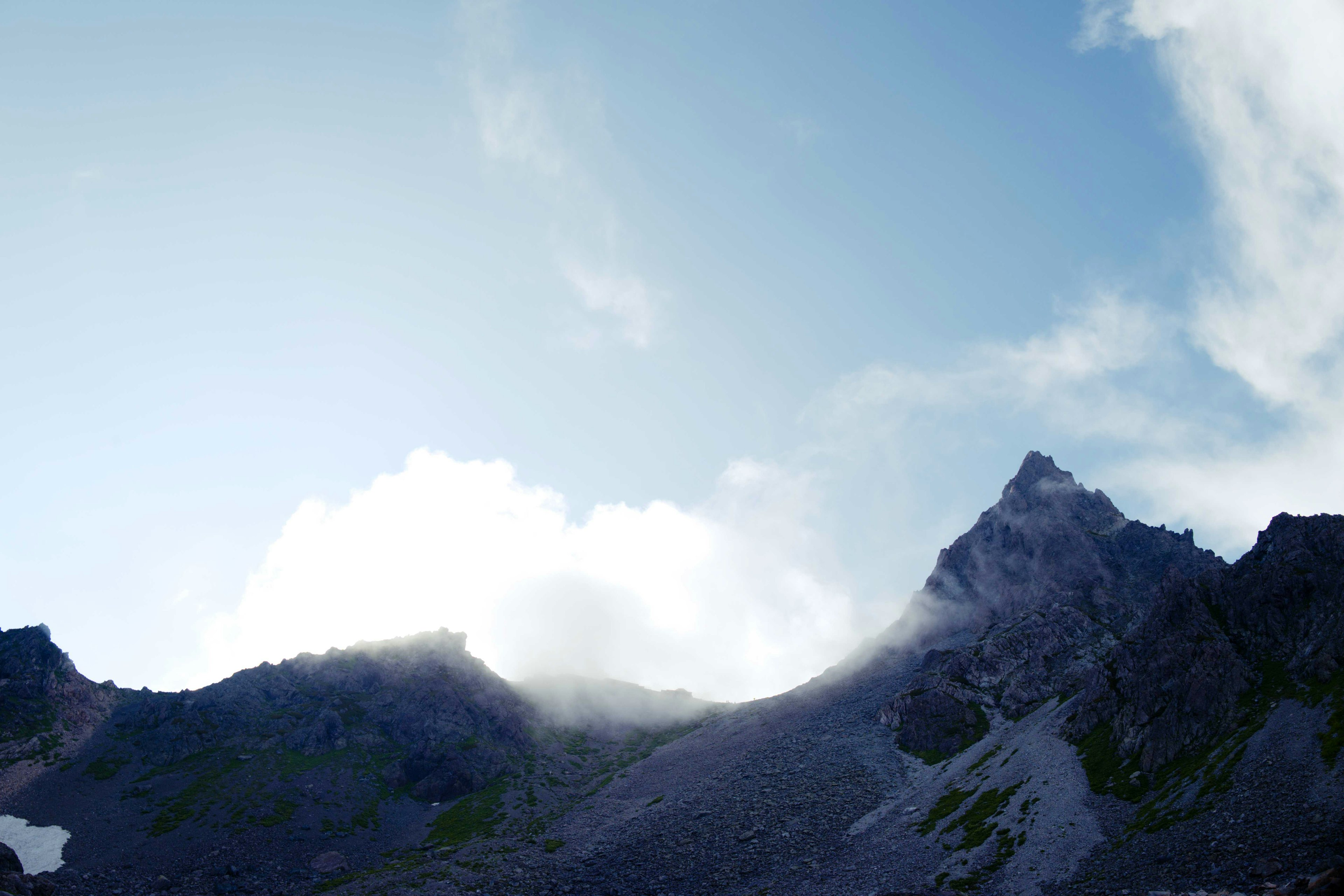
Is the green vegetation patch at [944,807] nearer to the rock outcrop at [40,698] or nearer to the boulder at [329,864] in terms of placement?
the boulder at [329,864]

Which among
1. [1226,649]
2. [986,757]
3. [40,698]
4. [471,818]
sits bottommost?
[986,757]

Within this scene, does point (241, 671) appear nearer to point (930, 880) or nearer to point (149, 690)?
point (149, 690)

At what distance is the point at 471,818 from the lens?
14188 centimetres

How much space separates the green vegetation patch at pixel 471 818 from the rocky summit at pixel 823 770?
994 mm

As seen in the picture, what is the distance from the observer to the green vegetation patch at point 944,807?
9456cm

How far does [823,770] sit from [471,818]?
7536 cm

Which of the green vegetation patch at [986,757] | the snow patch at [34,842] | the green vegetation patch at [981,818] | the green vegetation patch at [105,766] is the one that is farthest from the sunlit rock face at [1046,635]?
the green vegetation patch at [105,766]

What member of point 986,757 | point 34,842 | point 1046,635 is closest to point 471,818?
point 34,842

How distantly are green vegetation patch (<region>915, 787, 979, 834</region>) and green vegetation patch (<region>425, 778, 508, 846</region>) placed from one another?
80.7 m

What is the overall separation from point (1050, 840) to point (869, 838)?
27521 millimetres

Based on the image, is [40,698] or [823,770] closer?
[823,770]

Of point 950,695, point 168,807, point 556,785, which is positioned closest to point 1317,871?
point 950,695

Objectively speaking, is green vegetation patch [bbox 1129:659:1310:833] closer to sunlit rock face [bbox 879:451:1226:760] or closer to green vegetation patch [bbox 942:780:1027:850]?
green vegetation patch [bbox 942:780:1027:850]

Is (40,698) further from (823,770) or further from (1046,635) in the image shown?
(1046,635)
